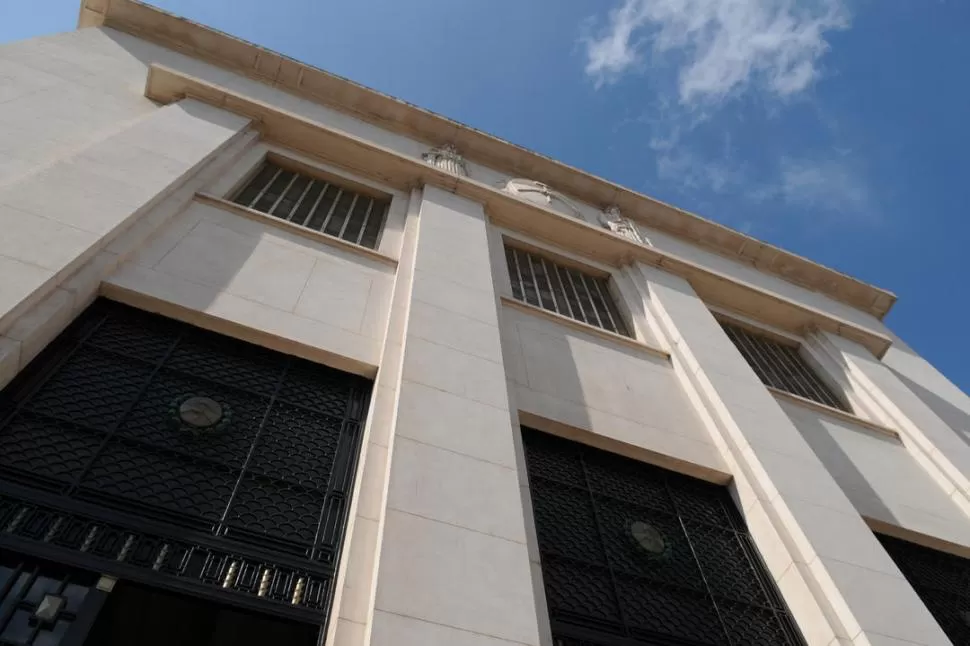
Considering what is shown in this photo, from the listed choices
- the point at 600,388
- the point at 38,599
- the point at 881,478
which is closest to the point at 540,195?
the point at 600,388

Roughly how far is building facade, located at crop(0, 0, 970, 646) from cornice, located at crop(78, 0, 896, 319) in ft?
2.41

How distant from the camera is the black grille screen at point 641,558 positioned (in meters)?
5.28

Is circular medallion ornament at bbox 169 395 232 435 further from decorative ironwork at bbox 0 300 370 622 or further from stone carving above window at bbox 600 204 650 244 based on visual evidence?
stone carving above window at bbox 600 204 650 244

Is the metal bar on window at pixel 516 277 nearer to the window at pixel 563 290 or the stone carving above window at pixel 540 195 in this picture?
the window at pixel 563 290

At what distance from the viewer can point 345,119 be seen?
12125 millimetres

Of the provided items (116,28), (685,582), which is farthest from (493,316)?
(116,28)

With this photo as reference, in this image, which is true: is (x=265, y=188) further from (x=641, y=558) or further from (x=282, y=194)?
(x=641, y=558)

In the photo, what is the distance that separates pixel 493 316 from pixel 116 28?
9.38m

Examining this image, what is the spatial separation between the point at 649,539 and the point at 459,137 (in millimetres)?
8999

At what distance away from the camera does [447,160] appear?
1190cm

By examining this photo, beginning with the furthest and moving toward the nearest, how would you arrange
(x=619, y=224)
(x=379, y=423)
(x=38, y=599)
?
(x=619, y=224), (x=379, y=423), (x=38, y=599)

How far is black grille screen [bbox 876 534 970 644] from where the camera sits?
265 inches

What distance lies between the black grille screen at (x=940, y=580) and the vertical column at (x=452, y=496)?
16.2 ft

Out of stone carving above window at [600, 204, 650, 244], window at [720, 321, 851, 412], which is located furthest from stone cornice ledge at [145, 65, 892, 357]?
stone carving above window at [600, 204, 650, 244]
